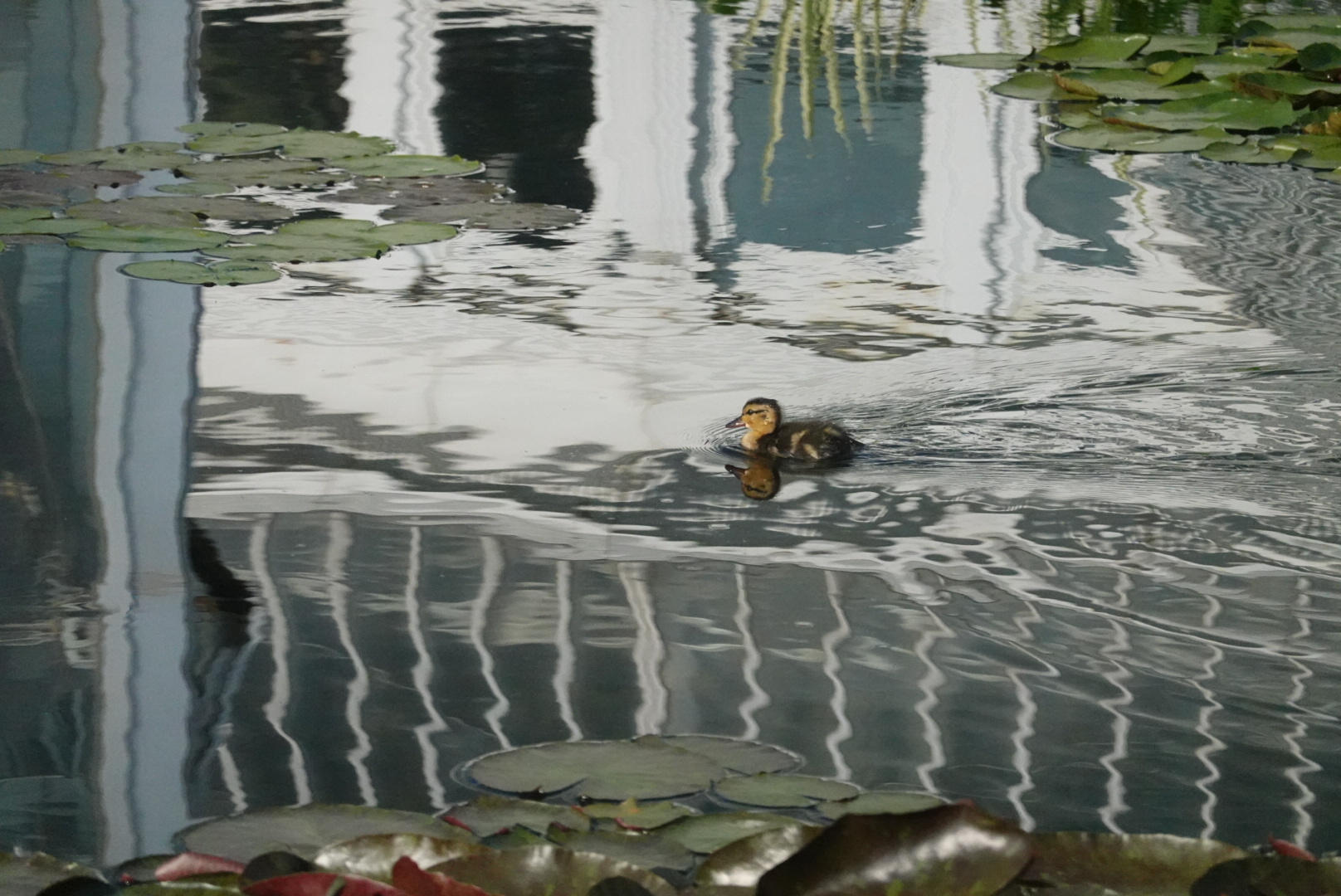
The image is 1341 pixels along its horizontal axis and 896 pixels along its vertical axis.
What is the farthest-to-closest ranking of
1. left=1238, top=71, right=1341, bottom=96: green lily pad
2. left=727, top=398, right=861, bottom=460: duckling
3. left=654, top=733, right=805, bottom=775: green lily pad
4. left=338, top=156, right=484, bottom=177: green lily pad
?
left=1238, top=71, right=1341, bottom=96: green lily pad, left=338, top=156, right=484, bottom=177: green lily pad, left=727, top=398, right=861, bottom=460: duckling, left=654, top=733, right=805, bottom=775: green lily pad

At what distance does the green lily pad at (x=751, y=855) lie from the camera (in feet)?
4.73

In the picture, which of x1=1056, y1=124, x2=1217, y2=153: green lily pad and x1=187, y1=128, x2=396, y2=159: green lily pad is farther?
x1=1056, y1=124, x2=1217, y2=153: green lily pad

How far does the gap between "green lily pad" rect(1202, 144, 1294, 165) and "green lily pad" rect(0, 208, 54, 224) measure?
3799 millimetres

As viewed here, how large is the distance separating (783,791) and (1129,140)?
465cm

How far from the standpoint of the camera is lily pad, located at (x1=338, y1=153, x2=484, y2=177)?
5582 millimetres

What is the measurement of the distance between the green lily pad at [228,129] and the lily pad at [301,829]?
4655 mm

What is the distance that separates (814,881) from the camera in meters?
1.25

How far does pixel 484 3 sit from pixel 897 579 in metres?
7.19

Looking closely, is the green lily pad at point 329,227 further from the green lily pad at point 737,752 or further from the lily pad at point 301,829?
the lily pad at point 301,829

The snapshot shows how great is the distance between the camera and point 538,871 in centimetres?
138

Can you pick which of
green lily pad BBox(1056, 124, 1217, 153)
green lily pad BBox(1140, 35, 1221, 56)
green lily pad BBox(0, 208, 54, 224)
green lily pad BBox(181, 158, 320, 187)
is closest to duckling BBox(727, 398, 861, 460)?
green lily pad BBox(0, 208, 54, 224)

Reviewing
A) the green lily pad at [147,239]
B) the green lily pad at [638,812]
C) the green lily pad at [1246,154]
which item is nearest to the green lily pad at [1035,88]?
the green lily pad at [1246,154]

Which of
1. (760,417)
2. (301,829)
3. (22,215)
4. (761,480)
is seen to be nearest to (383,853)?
(301,829)

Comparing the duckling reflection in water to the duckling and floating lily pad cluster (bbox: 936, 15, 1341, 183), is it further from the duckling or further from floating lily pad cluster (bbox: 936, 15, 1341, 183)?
floating lily pad cluster (bbox: 936, 15, 1341, 183)
